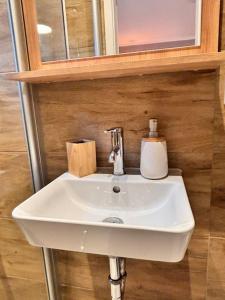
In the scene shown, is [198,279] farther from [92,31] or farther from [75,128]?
[92,31]

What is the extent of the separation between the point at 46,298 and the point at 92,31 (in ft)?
4.17

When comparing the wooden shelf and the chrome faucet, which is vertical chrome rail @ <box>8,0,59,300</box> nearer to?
the wooden shelf

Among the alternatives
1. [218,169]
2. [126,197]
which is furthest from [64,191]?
[218,169]

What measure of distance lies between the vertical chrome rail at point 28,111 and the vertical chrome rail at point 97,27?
0.29m

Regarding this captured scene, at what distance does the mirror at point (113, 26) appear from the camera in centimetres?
75

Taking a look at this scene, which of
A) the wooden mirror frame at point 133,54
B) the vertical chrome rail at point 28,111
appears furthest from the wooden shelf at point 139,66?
the vertical chrome rail at point 28,111

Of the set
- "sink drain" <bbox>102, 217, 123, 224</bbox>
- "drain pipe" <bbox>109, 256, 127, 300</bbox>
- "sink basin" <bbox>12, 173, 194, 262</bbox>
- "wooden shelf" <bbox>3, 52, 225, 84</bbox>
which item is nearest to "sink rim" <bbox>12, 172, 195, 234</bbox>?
"sink basin" <bbox>12, 173, 194, 262</bbox>

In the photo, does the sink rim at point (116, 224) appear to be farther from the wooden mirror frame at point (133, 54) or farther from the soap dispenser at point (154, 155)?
the wooden mirror frame at point (133, 54)

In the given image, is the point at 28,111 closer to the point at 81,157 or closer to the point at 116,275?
the point at 81,157

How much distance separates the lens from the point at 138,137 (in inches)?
34.2

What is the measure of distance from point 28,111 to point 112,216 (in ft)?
1.84

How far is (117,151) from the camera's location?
0.84 meters

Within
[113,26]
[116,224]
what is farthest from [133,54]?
[116,224]

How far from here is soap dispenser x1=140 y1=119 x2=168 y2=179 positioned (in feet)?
2.54
